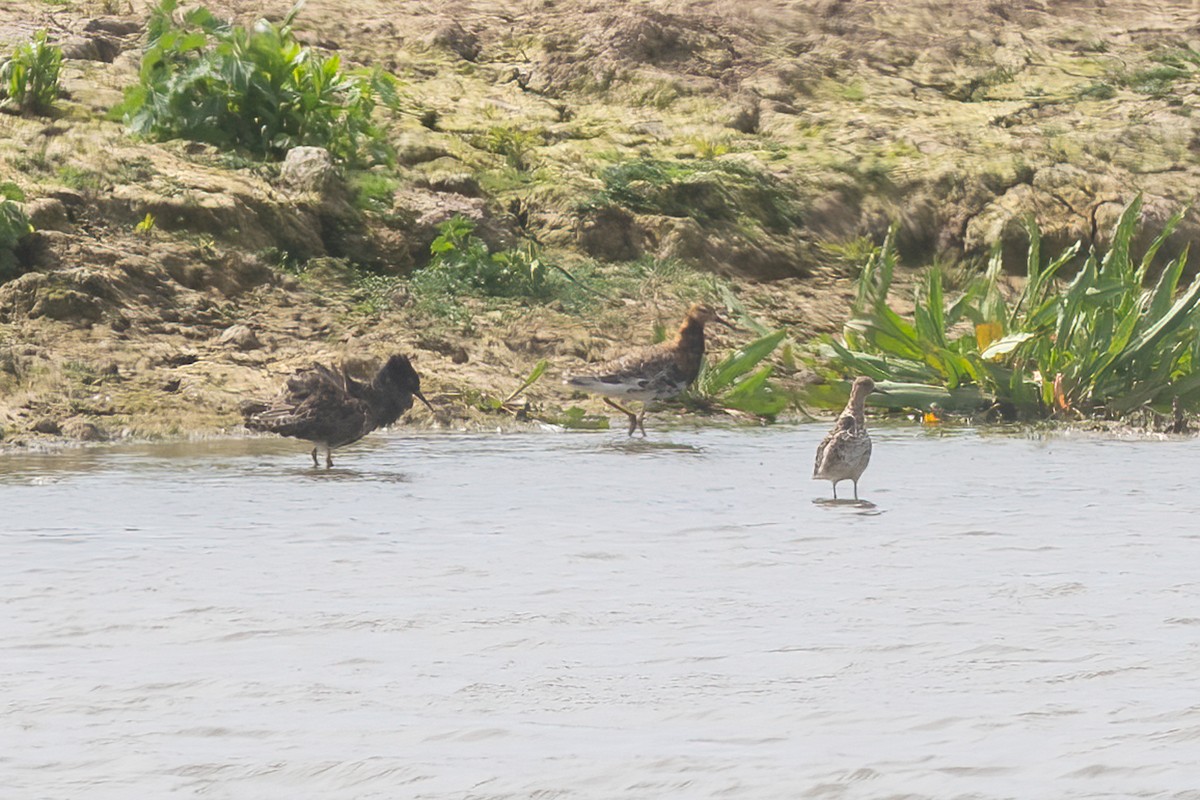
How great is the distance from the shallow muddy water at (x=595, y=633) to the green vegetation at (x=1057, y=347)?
225 cm

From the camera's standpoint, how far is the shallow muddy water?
4.30m

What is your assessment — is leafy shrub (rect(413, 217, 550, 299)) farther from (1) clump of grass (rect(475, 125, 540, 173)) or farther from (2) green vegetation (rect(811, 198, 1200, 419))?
(2) green vegetation (rect(811, 198, 1200, 419))

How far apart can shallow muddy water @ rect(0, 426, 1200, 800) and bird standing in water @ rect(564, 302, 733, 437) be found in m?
1.69

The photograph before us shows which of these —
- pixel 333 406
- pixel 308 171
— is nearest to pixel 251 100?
pixel 308 171

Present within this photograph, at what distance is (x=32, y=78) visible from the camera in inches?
559

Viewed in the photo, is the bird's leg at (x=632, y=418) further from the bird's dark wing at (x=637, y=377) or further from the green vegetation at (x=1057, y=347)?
the green vegetation at (x=1057, y=347)

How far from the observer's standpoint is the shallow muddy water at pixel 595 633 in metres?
4.30

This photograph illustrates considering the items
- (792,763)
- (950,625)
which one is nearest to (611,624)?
(950,625)

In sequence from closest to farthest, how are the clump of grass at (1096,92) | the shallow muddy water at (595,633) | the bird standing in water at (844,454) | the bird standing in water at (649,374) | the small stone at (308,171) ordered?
the shallow muddy water at (595,633) → the bird standing in water at (844,454) → the bird standing in water at (649,374) → the small stone at (308,171) → the clump of grass at (1096,92)

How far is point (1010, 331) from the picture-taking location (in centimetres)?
1227

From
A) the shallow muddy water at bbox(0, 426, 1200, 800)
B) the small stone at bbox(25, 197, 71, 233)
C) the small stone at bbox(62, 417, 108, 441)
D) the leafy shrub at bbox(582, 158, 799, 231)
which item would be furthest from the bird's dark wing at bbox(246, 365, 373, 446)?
the leafy shrub at bbox(582, 158, 799, 231)

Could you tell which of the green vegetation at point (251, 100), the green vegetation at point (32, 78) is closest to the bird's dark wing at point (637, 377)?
the green vegetation at point (251, 100)

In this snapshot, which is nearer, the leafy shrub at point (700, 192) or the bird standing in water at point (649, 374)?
the bird standing in water at point (649, 374)

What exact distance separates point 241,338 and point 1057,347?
17.5 ft
